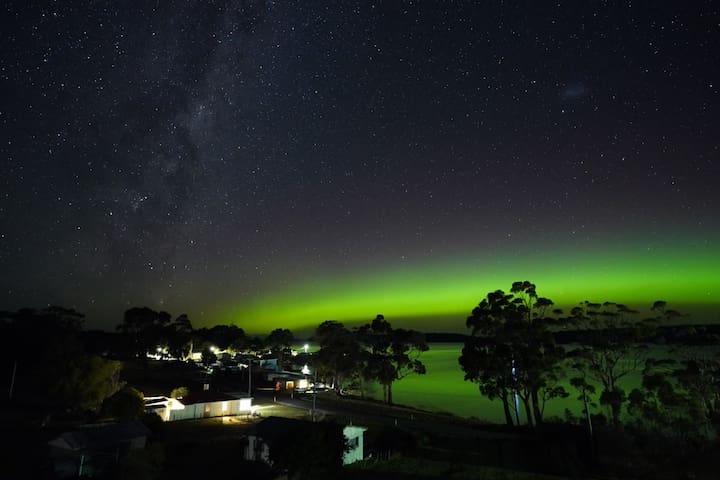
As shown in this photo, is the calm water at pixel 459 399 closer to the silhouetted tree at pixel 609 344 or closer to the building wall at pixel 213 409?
the silhouetted tree at pixel 609 344

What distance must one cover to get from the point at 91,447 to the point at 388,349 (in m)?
42.9

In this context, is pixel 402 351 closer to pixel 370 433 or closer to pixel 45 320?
pixel 370 433

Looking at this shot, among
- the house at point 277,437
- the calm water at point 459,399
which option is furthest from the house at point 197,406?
the calm water at point 459,399

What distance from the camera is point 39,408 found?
40.6 metres

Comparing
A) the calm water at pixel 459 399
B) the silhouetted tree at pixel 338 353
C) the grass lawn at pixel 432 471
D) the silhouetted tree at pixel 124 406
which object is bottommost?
the calm water at pixel 459 399

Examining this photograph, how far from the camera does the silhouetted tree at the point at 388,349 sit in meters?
56.5

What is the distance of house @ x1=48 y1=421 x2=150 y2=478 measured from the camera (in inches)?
941

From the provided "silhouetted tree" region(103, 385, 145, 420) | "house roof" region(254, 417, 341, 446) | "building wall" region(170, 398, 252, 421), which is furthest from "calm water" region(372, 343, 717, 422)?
"silhouetted tree" region(103, 385, 145, 420)

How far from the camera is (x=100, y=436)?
85.3ft

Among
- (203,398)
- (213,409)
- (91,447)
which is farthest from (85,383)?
(91,447)

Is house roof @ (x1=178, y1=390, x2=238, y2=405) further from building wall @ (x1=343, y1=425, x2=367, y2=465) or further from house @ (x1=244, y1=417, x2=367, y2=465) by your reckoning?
building wall @ (x1=343, y1=425, x2=367, y2=465)

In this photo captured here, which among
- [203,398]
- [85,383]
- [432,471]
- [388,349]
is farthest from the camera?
[388,349]

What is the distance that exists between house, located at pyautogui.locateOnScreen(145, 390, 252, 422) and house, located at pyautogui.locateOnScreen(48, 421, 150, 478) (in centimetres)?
969

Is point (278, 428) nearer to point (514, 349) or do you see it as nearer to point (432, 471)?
point (432, 471)
